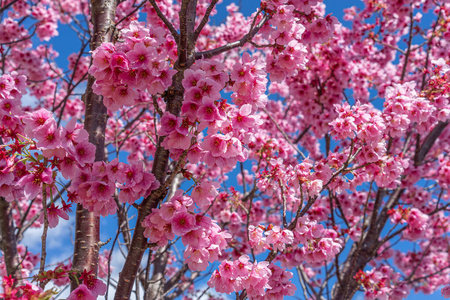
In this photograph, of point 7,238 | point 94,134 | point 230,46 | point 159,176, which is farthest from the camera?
point 7,238

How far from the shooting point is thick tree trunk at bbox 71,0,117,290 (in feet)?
8.28

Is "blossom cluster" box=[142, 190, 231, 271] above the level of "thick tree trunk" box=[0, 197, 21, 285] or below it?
below

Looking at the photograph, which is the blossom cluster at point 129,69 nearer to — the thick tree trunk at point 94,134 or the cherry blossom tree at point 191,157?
the cherry blossom tree at point 191,157

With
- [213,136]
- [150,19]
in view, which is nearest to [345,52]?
[150,19]

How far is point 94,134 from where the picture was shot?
286 cm

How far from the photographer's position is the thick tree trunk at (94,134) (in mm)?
2523

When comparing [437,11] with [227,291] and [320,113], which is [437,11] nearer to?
[320,113]

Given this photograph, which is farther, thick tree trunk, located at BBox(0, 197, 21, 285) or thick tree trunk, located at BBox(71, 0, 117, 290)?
thick tree trunk, located at BBox(0, 197, 21, 285)

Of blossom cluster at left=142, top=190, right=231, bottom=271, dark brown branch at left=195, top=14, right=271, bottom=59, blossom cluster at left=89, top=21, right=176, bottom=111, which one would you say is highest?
dark brown branch at left=195, top=14, right=271, bottom=59

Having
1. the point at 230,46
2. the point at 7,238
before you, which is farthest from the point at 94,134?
the point at 7,238

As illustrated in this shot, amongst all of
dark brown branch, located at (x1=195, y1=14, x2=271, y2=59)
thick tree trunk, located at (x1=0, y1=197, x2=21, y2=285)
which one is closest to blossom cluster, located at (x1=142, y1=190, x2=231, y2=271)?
dark brown branch, located at (x1=195, y1=14, x2=271, y2=59)

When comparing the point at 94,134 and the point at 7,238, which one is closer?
the point at 94,134

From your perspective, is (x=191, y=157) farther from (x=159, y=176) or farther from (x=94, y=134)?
(x=94, y=134)

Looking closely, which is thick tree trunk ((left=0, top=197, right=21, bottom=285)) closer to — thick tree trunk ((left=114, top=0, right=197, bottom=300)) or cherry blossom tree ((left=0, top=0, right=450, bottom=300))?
cherry blossom tree ((left=0, top=0, right=450, bottom=300))
